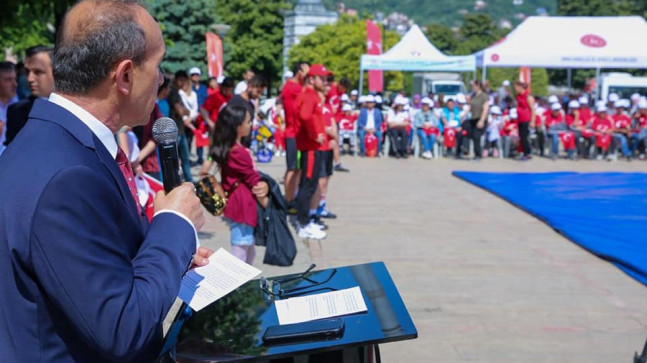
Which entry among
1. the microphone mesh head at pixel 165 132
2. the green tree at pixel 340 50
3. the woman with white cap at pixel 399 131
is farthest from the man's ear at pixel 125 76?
the green tree at pixel 340 50

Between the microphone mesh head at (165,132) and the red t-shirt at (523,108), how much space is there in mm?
15195

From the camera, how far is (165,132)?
228 centimetres

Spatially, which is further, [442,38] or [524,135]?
[442,38]

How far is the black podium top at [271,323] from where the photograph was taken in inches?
74.5

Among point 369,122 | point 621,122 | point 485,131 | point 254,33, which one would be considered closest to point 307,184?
point 369,122

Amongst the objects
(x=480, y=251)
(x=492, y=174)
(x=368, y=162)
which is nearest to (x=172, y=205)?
(x=480, y=251)

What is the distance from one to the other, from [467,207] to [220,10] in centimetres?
4594

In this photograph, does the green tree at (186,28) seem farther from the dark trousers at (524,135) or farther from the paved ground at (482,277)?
the paved ground at (482,277)

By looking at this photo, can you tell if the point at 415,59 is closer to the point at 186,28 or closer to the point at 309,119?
the point at 309,119

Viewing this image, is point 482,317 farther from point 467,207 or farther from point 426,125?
point 426,125

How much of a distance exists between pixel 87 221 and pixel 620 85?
30.4 meters

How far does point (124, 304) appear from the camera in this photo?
4.75ft

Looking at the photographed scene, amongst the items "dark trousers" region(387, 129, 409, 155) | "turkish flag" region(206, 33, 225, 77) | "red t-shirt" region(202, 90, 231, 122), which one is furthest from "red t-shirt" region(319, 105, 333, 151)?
"turkish flag" region(206, 33, 225, 77)

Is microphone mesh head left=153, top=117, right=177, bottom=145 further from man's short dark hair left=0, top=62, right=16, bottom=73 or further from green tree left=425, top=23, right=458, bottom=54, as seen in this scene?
green tree left=425, top=23, right=458, bottom=54
